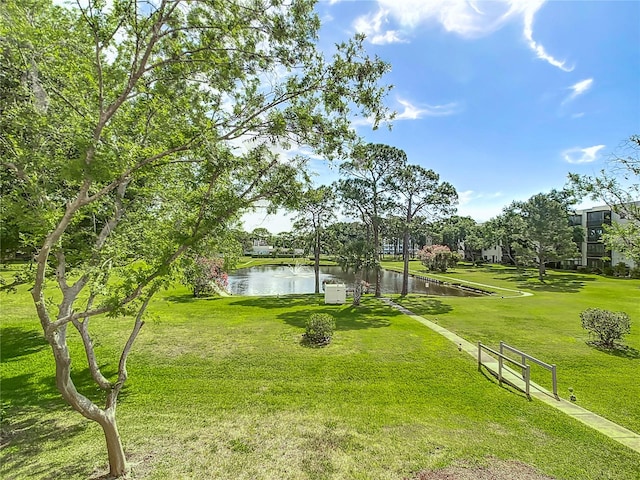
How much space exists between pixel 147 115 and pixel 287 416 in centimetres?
679

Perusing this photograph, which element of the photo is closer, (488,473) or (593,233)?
(488,473)

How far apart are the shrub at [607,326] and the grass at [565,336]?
0.56 meters

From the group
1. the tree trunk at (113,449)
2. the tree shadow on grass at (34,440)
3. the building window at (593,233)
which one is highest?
the building window at (593,233)

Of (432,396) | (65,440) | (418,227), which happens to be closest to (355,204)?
(418,227)

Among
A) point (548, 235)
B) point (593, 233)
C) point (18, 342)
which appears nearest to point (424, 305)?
point (18, 342)

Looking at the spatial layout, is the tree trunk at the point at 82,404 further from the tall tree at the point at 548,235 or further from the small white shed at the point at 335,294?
the tall tree at the point at 548,235

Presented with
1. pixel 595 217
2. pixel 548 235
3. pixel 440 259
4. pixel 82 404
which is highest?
pixel 595 217

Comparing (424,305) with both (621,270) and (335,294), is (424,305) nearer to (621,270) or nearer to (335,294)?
(335,294)

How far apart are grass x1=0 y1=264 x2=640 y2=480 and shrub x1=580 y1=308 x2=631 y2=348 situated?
3.63 feet

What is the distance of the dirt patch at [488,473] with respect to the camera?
5383mm

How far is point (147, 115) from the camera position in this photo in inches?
222

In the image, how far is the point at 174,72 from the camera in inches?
190

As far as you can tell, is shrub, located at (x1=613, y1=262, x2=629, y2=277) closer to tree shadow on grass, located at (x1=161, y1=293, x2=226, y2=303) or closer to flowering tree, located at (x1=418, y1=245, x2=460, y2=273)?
flowering tree, located at (x1=418, y1=245, x2=460, y2=273)

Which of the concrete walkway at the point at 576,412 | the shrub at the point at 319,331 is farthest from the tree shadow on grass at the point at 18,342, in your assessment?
the concrete walkway at the point at 576,412
